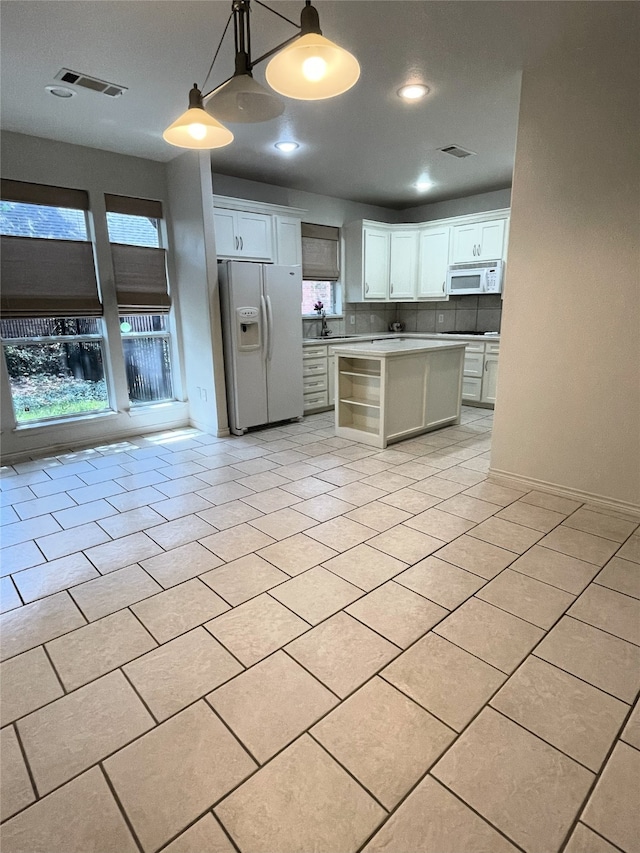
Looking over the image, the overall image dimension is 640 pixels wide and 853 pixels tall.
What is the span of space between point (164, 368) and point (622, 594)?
178 inches

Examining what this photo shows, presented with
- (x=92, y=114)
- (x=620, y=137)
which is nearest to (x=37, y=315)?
(x=92, y=114)

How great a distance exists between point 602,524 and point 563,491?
402 mm

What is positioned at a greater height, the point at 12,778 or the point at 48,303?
the point at 48,303

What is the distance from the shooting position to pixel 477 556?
2432 millimetres

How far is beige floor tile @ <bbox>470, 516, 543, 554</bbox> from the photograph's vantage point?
255cm

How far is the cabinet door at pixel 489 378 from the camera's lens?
560cm

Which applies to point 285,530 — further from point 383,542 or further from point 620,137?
point 620,137

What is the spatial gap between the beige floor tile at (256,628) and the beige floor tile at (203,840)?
555 mm

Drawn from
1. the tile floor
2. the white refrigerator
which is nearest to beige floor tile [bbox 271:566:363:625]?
the tile floor

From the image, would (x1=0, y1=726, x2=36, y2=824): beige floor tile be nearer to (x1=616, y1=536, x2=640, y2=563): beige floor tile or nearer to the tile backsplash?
(x1=616, y1=536, x2=640, y2=563): beige floor tile

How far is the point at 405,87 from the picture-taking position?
2953 millimetres

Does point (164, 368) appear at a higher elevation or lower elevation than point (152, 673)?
higher

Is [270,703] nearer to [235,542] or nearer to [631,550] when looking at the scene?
[235,542]

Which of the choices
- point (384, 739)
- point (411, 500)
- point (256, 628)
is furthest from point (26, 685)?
point (411, 500)
